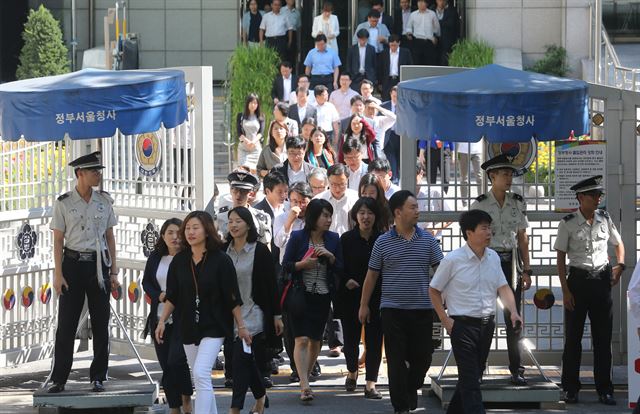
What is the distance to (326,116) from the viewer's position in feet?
66.9

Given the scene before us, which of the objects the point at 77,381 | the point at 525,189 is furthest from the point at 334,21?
the point at 77,381

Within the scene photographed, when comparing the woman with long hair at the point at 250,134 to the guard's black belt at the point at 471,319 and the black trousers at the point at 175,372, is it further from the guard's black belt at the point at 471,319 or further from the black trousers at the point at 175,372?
the guard's black belt at the point at 471,319

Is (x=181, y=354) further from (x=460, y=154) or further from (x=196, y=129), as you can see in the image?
(x=460, y=154)

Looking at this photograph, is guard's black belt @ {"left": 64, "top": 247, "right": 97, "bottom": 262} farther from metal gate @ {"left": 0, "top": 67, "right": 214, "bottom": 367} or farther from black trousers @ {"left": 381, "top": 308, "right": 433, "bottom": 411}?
black trousers @ {"left": 381, "top": 308, "right": 433, "bottom": 411}

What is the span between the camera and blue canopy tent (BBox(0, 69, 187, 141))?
36.2 ft

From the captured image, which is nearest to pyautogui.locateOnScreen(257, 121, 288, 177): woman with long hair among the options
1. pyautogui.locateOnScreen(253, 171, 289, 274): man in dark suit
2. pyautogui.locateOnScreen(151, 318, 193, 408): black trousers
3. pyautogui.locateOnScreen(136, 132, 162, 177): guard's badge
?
pyautogui.locateOnScreen(253, 171, 289, 274): man in dark suit

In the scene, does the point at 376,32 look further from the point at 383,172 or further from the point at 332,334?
the point at 332,334

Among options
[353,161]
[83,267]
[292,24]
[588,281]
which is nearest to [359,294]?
[588,281]

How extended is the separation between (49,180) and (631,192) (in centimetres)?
556

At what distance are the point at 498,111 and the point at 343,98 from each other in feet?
35.9

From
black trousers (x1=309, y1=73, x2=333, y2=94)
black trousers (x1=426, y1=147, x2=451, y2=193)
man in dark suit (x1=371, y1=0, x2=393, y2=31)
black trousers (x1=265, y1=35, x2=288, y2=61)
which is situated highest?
man in dark suit (x1=371, y1=0, x2=393, y2=31)

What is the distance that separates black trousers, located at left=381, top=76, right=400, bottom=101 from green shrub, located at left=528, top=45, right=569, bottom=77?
410cm

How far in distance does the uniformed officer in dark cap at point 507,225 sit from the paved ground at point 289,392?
57cm

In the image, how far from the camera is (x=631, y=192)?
12633mm
